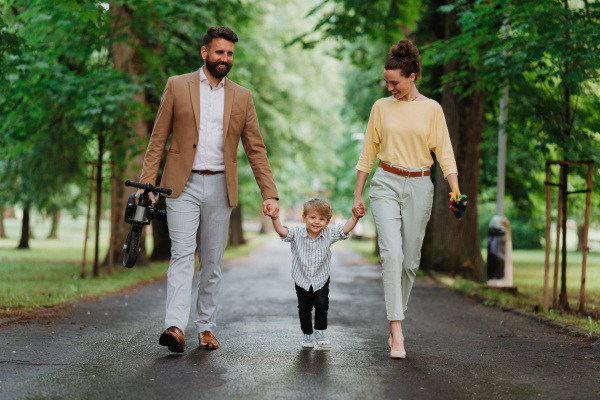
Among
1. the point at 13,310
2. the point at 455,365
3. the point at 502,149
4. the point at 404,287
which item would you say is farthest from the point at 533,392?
the point at 502,149

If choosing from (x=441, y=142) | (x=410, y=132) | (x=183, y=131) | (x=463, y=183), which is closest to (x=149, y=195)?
(x=183, y=131)

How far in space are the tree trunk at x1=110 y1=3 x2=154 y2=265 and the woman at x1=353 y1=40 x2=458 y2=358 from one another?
765 cm

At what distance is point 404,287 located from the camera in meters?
5.79

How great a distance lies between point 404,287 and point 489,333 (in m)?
1.91

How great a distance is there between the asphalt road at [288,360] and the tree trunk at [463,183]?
21.7 ft

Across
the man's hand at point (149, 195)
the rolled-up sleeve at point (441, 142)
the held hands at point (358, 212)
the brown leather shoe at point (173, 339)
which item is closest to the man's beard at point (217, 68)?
the man's hand at point (149, 195)

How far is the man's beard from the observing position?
5.60m

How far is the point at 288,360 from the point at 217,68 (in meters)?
2.29

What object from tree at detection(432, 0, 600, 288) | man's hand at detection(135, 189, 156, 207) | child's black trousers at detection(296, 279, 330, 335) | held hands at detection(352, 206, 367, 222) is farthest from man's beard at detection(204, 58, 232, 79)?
tree at detection(432, 0, 600, 288)

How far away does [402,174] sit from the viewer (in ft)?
18.4

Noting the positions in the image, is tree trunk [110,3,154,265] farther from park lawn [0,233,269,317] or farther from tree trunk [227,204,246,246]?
tree trunk [227,204,246,246]

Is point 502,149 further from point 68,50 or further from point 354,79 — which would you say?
point 354,79

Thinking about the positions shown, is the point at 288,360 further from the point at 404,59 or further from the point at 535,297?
the point at 535,297

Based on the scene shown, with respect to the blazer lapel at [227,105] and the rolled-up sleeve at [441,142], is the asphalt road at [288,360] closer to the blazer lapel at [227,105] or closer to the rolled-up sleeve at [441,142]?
the rolled-up sleeve at [441,142]
